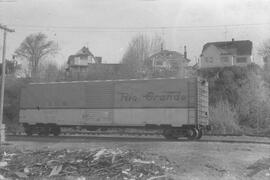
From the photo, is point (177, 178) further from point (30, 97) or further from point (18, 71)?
point (18, 71)

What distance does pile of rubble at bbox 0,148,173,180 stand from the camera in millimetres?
11320

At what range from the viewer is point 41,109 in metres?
26.6

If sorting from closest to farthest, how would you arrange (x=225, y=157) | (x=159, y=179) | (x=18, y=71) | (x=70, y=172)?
(x=159, y=179) < (x=70, y=172) < (x=225, y=157) < (x=18, y=71)

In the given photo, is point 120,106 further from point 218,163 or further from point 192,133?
point 218,163

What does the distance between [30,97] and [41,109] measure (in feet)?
4.92

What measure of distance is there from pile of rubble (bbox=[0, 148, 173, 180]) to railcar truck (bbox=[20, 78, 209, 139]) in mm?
9810

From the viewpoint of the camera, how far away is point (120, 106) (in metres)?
24.0

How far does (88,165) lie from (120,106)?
39.7 ft

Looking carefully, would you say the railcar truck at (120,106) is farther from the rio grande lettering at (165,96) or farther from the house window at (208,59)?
the house window at (208,59)

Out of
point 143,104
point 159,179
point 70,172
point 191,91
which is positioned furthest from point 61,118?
point 159,179

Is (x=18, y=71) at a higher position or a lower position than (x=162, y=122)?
higher

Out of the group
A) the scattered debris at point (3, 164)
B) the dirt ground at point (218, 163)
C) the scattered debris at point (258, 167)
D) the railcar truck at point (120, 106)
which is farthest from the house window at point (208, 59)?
the scattered debris at point (3, 164)

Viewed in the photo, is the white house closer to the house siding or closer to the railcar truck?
the house siding

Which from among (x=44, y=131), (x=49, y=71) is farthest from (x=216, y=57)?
(x=44, y=131)
